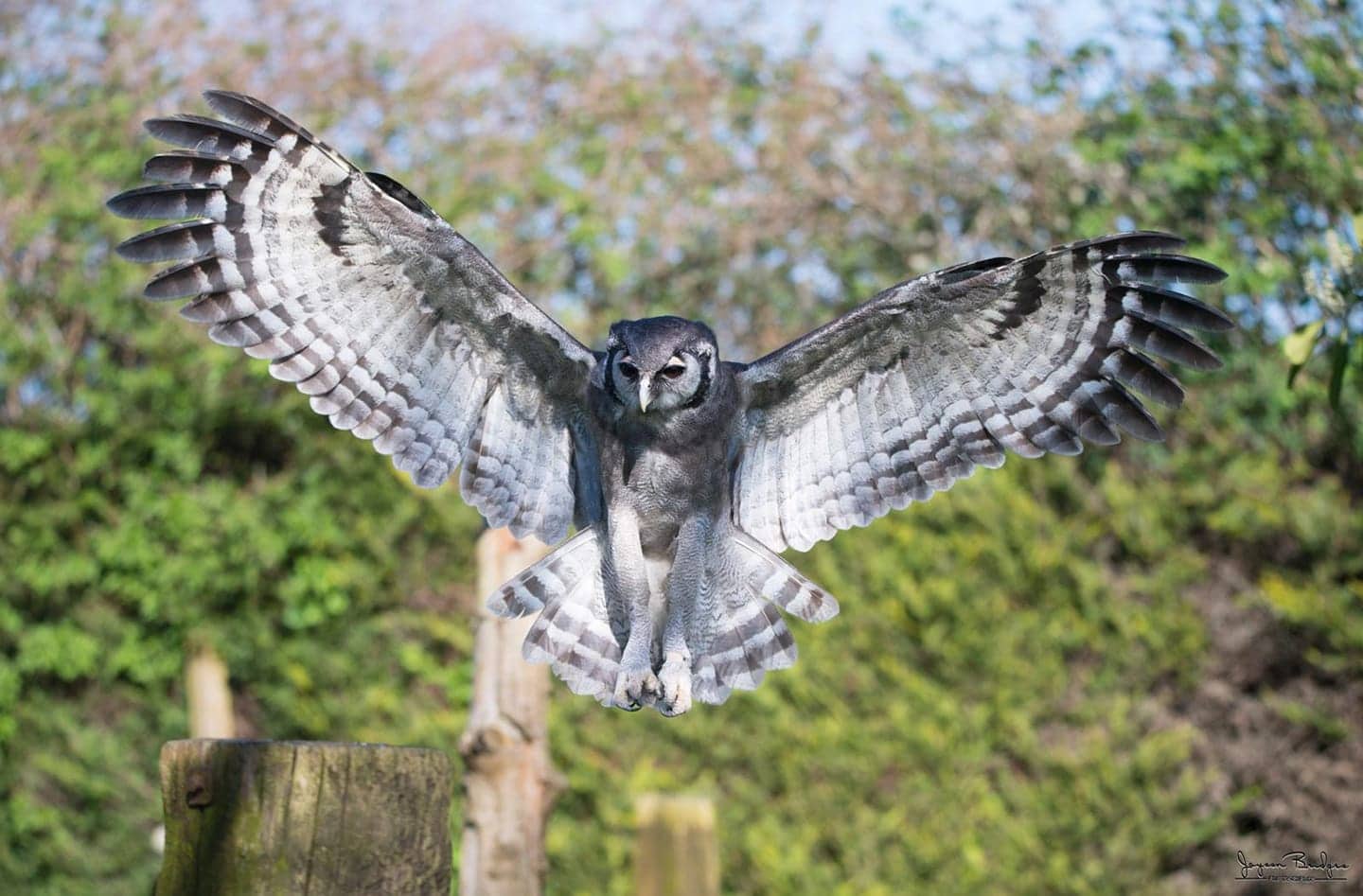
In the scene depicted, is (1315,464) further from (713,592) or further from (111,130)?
(111,130)

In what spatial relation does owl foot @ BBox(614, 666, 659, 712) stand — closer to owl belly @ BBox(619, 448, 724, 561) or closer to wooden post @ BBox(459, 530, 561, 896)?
owl belly @ BBox(619, 448, 724, 561)

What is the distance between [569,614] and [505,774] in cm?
86

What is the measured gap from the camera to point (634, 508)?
3328 millimetres

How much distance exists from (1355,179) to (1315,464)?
1.00 meters

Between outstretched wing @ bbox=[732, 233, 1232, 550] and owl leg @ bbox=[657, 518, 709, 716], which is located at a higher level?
outstretched wing @ bbox=[732, 233, 1232, 550]

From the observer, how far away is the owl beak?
304 cm

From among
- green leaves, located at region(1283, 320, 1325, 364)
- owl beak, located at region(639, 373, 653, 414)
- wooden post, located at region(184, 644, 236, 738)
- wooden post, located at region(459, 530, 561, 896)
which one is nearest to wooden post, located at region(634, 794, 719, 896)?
wooden post, located at region(459, 530, 561, 896)

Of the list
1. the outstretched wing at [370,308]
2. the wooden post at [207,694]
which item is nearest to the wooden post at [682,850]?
the outstretched wing at [370,308]

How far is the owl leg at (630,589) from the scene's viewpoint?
3.28 meters

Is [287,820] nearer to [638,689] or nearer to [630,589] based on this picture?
[638,689]

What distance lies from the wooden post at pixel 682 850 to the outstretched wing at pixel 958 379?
1.58m

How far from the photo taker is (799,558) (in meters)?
6.01

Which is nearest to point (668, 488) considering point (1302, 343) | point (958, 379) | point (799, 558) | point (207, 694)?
point (958, 379)

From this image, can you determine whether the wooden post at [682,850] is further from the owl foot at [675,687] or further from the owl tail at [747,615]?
the owl foot at [675,687]
